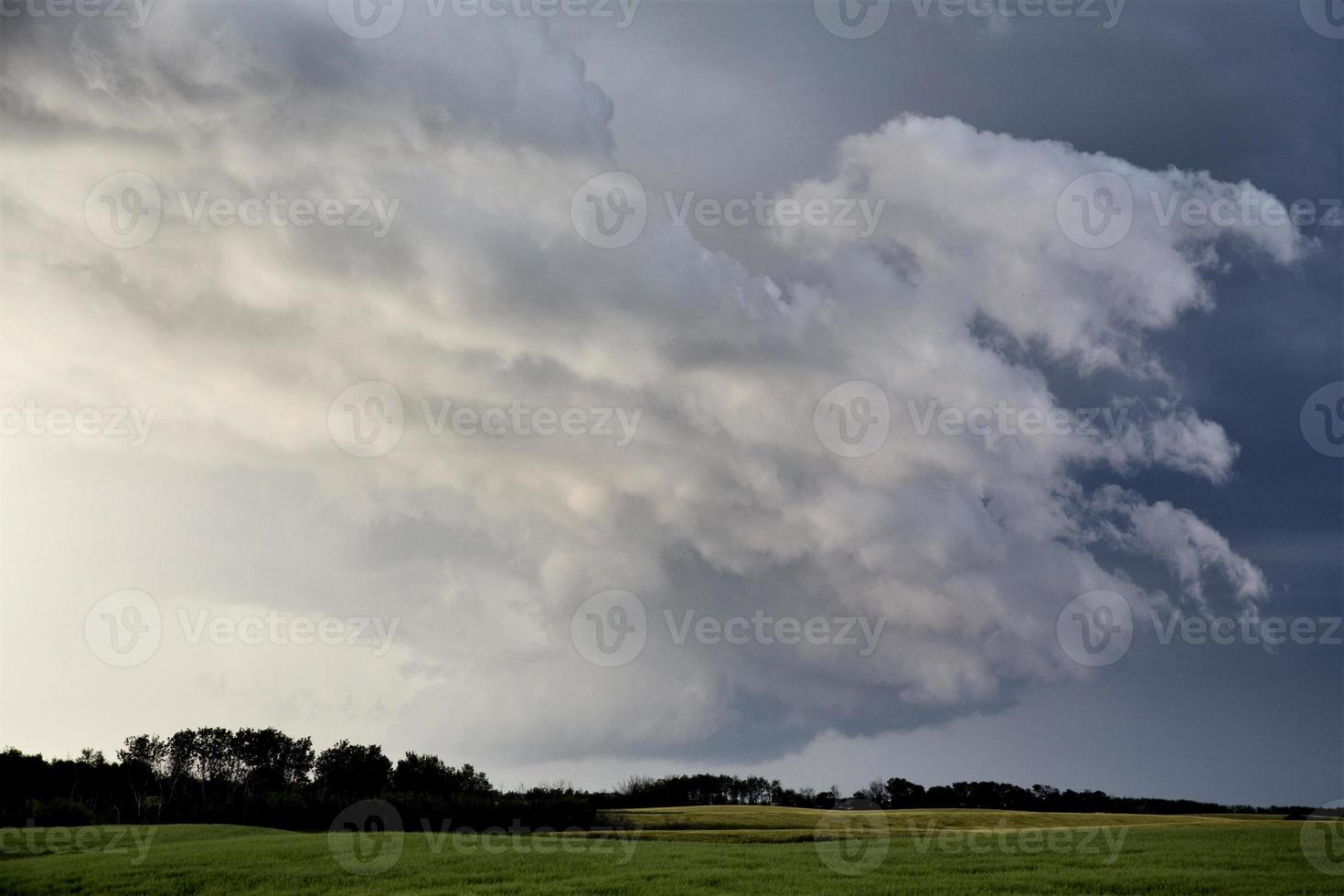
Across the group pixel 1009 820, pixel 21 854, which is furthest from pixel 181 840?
pixel 1009 820

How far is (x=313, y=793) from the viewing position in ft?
331

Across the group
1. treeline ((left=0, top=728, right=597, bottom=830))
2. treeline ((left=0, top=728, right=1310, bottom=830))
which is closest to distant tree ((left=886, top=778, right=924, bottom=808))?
treeline ((left=0, top=728, right=1310, bottom=830))

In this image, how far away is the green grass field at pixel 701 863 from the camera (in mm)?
34312

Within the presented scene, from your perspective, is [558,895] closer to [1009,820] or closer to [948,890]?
[948,890]

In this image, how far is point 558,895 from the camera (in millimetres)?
32750

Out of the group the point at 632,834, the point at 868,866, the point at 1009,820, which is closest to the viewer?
the point at 868,866

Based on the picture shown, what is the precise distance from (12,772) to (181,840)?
69.6 m
